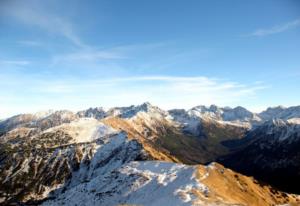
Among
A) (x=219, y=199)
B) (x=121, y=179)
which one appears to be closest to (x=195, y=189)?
(x=219, y=199)

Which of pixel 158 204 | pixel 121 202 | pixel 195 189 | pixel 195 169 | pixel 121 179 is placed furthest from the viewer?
pixel 121 179

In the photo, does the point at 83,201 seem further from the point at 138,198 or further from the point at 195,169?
the point at 195,169

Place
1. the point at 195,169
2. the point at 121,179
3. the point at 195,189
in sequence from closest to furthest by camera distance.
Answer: the point at 195,189 → the point at 195,169 → the point at 121,179

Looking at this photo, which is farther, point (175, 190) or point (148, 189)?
point (148, 189)

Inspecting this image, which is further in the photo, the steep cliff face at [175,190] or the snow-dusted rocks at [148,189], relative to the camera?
the snow-dusted rocks at [148,189]

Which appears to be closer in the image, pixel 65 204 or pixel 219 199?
pixel 219 199

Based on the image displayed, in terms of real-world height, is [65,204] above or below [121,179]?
below

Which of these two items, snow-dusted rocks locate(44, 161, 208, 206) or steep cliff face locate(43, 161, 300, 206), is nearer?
steep cliff face locate(43, 161, 300, 206)

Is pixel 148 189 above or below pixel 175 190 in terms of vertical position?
below

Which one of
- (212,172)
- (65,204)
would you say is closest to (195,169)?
(212,172)

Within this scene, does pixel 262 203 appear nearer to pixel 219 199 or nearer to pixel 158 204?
pixel 219 199
